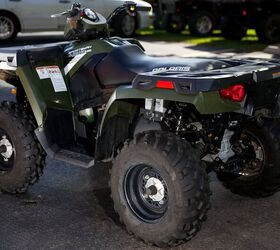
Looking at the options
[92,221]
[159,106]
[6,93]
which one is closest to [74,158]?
[92,221]

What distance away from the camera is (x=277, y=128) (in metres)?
4.33

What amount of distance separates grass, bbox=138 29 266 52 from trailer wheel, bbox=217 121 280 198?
381 inches

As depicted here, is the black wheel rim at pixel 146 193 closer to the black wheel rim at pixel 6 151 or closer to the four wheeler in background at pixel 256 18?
the black wheel rim at pixel 6 151

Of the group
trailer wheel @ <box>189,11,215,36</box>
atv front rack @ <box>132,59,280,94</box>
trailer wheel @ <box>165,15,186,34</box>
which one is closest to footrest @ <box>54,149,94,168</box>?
atv front rack @ <box>132,59,280,94</box>

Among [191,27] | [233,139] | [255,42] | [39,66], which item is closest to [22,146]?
[39,66]

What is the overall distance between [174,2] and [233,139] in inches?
544

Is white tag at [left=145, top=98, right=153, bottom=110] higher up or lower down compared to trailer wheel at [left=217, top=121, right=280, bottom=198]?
higher up

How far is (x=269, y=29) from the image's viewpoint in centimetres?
1489

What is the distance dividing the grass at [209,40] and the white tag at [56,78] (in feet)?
32.5

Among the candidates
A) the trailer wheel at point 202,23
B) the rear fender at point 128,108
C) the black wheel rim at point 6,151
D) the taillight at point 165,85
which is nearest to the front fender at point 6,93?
the black wheel rim at point 6,151

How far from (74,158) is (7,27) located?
10.9 meters

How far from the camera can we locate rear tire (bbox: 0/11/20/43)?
14336 millimetres

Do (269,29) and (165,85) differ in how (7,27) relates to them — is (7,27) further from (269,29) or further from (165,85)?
(165,85)

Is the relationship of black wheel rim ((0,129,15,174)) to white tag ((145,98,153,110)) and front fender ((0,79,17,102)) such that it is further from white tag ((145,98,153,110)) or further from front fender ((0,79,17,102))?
front fender ((0,79,17,102))
